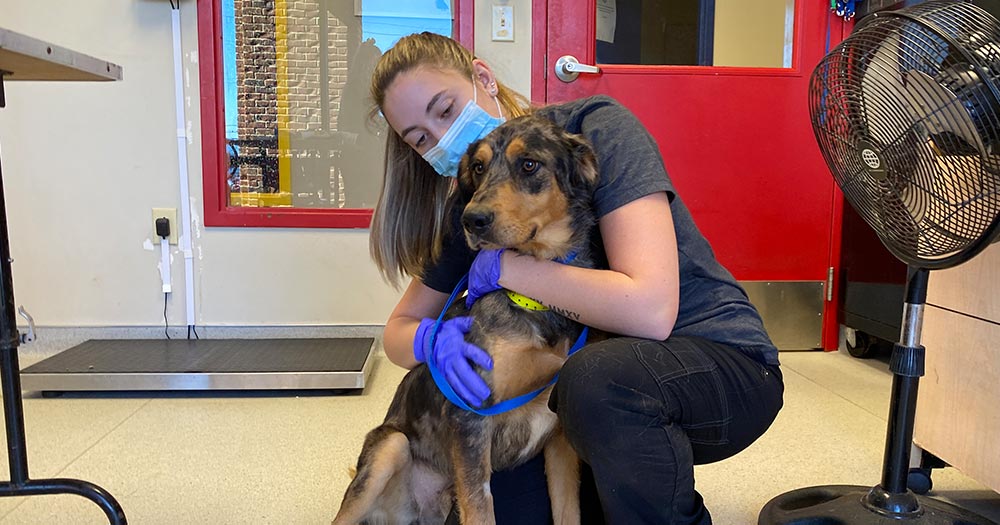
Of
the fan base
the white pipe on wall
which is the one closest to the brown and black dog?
the fan base

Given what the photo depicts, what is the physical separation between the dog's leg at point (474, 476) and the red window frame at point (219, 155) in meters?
2.13

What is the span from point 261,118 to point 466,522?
8.29ft

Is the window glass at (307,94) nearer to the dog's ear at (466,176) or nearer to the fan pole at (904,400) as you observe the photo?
the dog's ear at (466,176)

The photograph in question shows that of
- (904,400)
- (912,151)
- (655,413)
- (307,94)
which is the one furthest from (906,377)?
(307,94)

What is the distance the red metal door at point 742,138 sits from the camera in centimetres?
326

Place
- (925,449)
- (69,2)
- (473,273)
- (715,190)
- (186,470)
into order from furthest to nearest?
(715,190), (69,2), (186,470), (925,449), (473,273)

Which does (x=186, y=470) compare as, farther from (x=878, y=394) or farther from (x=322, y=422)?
(x=878, y=394)

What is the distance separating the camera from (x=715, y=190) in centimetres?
337

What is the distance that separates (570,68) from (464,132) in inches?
70.2

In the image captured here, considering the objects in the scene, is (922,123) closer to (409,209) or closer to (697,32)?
(409,209)

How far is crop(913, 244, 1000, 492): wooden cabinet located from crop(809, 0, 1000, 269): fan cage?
45 centimetres

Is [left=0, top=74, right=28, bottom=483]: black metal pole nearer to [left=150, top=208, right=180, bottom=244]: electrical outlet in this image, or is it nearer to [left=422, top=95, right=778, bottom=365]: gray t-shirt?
[left=422, top=95, right=778, bottom=365]: gray t-shirt

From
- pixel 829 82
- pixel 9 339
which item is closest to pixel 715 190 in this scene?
pixel 829 82

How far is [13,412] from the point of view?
144cm
